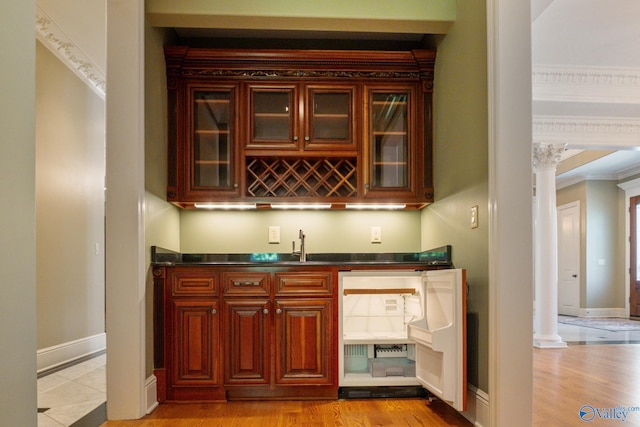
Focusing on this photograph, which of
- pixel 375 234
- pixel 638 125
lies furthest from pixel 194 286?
pixel 638 125

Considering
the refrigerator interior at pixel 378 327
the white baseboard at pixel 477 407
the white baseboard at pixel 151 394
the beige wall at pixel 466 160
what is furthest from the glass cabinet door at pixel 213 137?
the white baseboard at pixel 477 407

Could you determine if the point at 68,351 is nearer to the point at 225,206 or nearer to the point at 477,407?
the point at 225,206

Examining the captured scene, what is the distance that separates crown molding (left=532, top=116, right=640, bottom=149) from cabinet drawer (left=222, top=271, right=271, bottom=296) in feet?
13.3

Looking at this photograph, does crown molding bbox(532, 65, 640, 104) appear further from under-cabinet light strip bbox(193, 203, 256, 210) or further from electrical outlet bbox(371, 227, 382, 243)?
under-cabinet light strip bbox(193, 203, 256, 210)

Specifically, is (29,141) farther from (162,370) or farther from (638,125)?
(638,125)

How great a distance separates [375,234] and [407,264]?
0.67 metres

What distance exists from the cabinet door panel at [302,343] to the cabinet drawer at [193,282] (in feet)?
1.39

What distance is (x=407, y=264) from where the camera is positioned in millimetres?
3049

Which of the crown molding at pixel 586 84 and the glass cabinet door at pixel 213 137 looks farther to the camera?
the crown molding at pixel 586 84

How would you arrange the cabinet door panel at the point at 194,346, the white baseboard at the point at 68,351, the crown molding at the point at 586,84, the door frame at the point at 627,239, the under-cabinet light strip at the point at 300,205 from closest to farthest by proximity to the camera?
the cabinet door panel at the point at 194,346 < the under-cabinet light strip at the point at 300,205 < the white baseboard at the point at 68,351 < the crown molding at the point at 586,84 < the door frame at the point at 627,239

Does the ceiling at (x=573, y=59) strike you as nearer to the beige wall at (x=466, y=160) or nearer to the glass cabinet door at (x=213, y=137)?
the beige wall at (x=466, y=160)

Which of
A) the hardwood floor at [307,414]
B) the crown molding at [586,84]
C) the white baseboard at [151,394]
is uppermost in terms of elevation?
the crown molding at [586,84]

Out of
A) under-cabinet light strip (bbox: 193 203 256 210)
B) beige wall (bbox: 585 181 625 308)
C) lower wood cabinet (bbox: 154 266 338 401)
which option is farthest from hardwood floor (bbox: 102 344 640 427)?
beige wall (bbox: 585 181 625 308)

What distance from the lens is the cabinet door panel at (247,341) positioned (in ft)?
9.70
